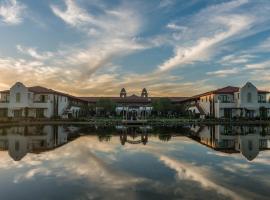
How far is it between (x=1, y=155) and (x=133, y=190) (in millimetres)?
9163

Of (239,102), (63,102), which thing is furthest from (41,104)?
(239,102)

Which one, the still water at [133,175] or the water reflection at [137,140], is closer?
the still water at [133,175]

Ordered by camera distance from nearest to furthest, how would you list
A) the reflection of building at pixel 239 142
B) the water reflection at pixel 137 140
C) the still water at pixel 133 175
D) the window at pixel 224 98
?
the still water at pixel 133 175, the reflection of building at pixel 239 142, the water reflection at pixel 137 140, the window at pixel 224 98

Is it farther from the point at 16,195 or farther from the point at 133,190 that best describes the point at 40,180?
the point at 133,190

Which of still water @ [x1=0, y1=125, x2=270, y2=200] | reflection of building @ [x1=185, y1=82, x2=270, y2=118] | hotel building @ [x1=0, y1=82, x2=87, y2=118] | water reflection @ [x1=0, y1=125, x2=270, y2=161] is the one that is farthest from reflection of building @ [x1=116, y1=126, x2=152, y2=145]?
reflection of building @ [x1=185, y1=82, x2=270, y2=118]

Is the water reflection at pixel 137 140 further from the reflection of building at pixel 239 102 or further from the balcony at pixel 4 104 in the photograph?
the balcony at pixel 4 104

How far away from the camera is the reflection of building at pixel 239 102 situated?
56134 millimetres

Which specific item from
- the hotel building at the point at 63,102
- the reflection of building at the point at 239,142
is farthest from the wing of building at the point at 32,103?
the reflection of building at the point at 239,142

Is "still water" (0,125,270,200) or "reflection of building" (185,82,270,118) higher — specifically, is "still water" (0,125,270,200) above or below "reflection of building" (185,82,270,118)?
below

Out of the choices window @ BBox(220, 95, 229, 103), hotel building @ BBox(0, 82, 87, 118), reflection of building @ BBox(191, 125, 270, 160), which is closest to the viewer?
reflection of building @ BBox(191, 125, 270, 160)

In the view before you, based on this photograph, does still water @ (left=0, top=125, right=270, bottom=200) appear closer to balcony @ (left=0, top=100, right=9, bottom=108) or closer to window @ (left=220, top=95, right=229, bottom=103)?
balcony @ (left=0, top=100, right=9, bottom=108)

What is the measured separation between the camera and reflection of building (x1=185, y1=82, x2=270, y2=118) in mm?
56134

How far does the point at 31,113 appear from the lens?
56.8 metres

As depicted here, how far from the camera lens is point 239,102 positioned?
5600 centimetres
